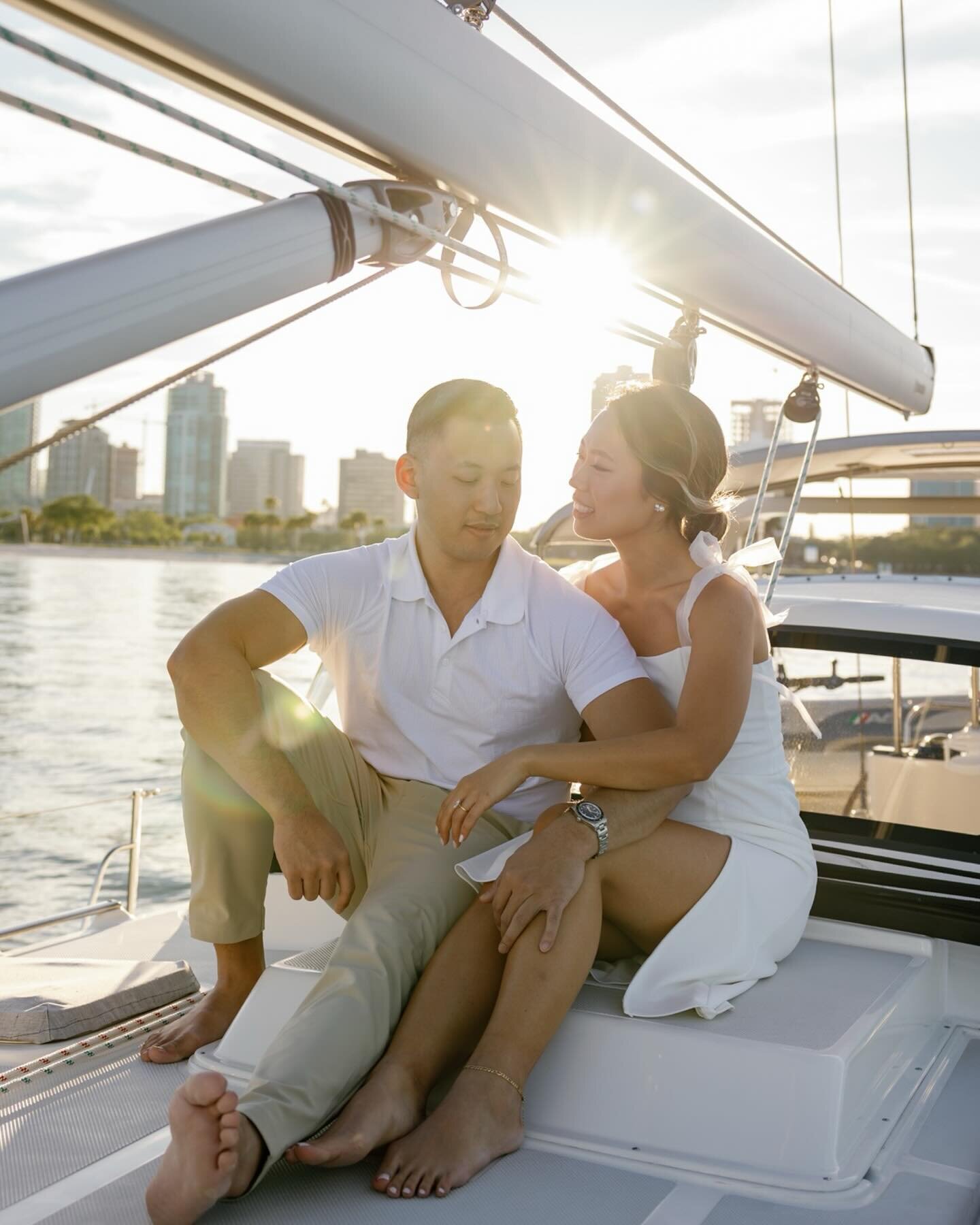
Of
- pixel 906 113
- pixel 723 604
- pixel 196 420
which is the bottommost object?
pixel 723 604

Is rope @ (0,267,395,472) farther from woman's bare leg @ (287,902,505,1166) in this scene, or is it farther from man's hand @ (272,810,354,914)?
woman's bare leg @ (287,902,505,1166)

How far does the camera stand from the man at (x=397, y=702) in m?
2.34

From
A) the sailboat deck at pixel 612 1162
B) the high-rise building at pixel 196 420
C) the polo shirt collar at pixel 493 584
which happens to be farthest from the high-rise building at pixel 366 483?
the sailboat deck at pixel 612 1162

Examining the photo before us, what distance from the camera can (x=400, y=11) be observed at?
1.78 metres

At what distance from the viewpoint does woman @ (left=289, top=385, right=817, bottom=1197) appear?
2002mm

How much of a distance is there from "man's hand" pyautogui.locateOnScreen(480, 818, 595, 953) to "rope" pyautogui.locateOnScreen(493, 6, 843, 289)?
151cm

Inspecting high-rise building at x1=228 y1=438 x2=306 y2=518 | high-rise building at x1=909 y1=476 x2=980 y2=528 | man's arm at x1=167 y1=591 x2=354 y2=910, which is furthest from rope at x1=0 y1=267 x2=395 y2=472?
high-rise building at x1=228 y1=438 x2=306 y2=518

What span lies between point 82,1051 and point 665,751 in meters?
1.29

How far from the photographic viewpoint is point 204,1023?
2.57 metres

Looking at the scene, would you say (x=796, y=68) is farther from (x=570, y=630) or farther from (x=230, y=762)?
(x=230, y=762)

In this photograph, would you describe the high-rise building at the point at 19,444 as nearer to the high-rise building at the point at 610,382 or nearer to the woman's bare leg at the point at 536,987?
the woman's bare leg at the point at 536,987

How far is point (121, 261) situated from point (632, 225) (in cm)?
124

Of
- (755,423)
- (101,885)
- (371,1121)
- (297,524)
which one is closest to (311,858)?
(371,1121)

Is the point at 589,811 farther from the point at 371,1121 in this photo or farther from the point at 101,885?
the point at 101,885
